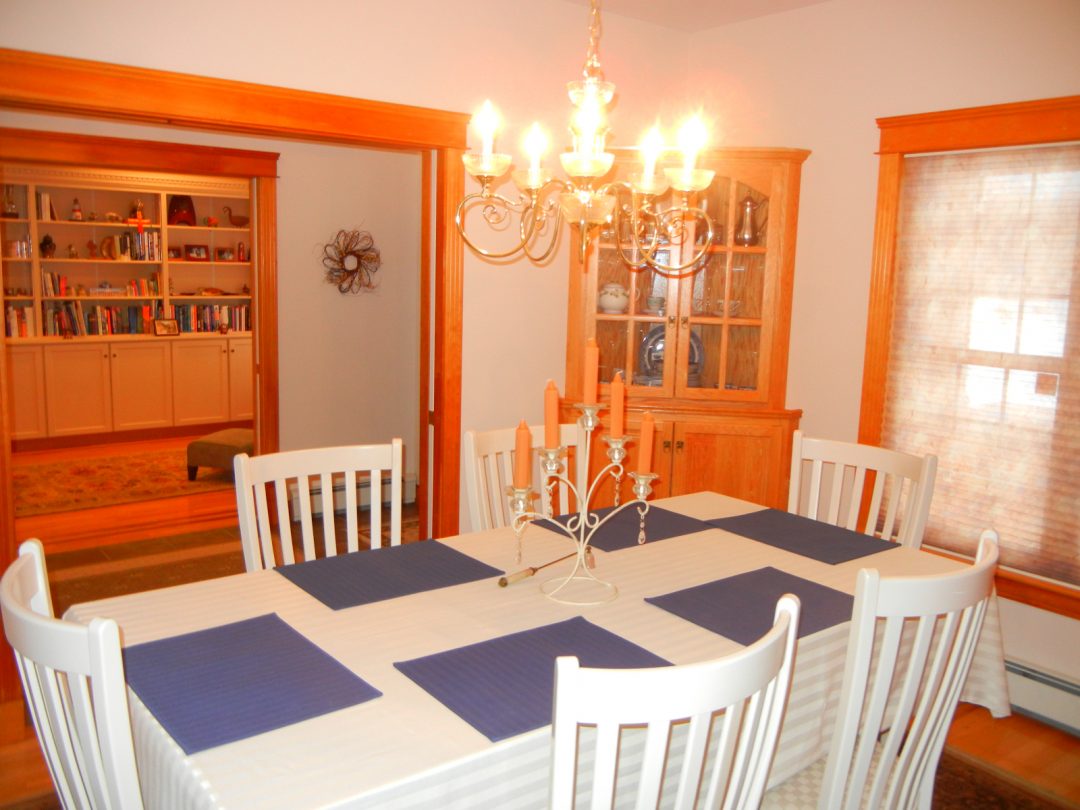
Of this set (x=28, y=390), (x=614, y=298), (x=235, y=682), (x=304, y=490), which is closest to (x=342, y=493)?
(x=614, y=298)

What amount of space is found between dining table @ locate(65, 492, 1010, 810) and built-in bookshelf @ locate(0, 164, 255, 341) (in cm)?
515

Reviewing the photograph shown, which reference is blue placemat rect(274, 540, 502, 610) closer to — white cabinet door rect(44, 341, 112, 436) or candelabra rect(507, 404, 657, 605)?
candelabra rect(507, 404, 657, 605)

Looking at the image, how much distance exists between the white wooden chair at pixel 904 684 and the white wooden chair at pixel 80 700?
1.08 meters

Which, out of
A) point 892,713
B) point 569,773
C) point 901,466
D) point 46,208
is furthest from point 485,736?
point 46,208

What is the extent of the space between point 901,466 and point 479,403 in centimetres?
176

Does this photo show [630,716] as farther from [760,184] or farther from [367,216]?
[367,216]

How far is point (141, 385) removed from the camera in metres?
7.12

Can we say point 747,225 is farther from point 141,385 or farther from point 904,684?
point 141,385

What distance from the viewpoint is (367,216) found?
513 centimetres

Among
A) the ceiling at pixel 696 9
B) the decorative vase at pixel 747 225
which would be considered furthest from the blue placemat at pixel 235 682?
the ceiling at pixel 696 9

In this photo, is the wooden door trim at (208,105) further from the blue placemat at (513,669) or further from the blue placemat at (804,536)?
the blue placemat at (513,669)

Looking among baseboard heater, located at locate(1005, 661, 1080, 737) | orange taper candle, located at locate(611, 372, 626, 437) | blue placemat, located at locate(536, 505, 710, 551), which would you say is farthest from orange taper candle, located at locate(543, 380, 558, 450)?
baseboard heater, located at locate(1005, 661, 1080, 737)

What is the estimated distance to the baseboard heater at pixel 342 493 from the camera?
16.1 ft

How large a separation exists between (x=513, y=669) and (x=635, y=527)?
0.97m
